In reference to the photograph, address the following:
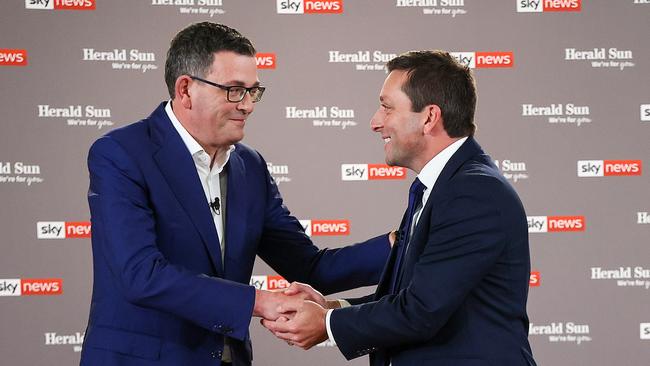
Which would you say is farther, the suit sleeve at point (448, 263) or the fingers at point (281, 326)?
the fingers at point (281, 326)

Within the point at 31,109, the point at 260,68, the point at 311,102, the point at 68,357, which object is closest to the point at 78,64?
the point at 31,109

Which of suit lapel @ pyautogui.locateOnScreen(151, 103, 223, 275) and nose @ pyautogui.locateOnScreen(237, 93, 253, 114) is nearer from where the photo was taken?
suit lapel @ pyautogui.locateOnScreen(151, 103, 223, 275)

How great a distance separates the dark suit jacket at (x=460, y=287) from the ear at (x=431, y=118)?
21cm

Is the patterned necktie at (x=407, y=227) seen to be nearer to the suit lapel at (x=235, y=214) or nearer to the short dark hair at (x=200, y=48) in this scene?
the suit lapel at (x=235, y=214)

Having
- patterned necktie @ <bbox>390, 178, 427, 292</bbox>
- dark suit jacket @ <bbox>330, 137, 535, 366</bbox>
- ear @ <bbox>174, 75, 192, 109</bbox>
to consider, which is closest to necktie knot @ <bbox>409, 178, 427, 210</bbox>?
patterned necktie @ <bbox>390, 178, 427, 292</bbox>

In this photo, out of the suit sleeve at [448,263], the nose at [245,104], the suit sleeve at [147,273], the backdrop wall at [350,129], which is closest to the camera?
the suit sleeve at [448,263]

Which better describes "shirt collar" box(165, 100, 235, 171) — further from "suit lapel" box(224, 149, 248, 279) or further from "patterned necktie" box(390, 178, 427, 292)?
"patterned necktie" box(390, 178, 427, 292)

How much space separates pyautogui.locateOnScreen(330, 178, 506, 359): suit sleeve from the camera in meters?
2.22

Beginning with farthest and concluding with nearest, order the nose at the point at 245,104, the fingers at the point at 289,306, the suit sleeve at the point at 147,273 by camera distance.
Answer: the nose at the point at 245,104 → the fingers at the point at 289,306 → the suit sleeve at the point at 147,273

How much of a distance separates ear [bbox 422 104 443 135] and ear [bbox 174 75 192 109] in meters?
0.77

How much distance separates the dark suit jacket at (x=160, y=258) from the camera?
95.0 inches

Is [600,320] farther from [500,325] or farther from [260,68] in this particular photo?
[500,325]

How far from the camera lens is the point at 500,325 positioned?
2287mm

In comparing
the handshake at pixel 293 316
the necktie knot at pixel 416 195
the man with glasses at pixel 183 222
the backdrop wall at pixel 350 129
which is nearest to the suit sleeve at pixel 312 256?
the man with glasses at pixel 183 222
